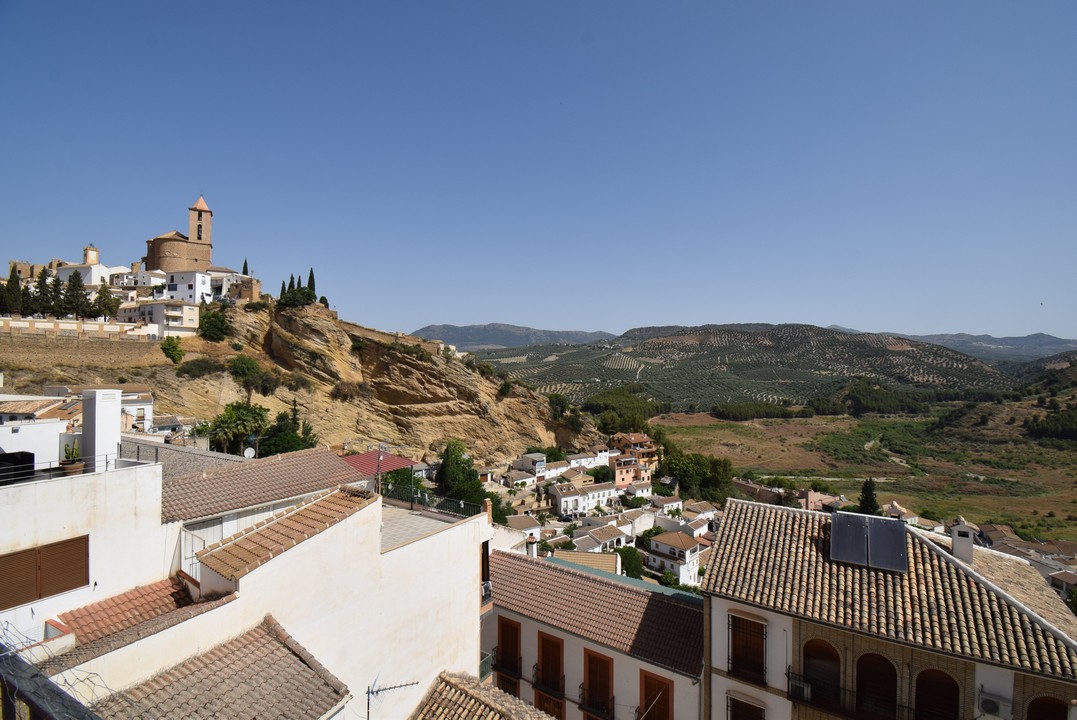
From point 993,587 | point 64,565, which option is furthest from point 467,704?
point 993,587

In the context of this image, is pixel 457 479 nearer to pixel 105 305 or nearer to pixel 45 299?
pixel 105 305

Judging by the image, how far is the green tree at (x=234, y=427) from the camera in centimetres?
2338

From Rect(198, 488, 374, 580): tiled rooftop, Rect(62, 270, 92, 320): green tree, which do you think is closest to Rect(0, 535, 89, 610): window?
Rect(198, 488, 374, 580): tiled rooftop

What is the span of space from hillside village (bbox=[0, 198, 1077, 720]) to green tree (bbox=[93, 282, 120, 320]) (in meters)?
31.7

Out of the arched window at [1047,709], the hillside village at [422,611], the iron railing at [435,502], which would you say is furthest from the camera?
the iron railing at [435,502]

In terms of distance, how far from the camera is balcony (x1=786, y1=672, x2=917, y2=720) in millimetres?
7305

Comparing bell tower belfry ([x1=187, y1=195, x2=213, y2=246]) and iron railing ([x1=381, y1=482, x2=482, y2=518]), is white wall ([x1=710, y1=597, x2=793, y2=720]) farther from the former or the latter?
bell tower belfry ([x1=187, y1=195, x2=213, y2=246])

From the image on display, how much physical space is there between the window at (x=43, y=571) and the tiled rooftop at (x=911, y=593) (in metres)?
8.52

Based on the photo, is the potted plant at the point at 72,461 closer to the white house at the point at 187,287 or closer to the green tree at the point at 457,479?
the green tree at the point at 457,479

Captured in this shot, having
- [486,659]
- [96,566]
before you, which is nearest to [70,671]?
[96,566]

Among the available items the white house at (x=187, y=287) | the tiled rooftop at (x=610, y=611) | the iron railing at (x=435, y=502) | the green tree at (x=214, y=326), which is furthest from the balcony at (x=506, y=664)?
the white house at (x=187, y=287)

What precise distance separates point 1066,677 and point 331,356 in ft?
129

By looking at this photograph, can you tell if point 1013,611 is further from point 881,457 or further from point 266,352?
point 881,457

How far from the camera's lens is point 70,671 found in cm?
412
